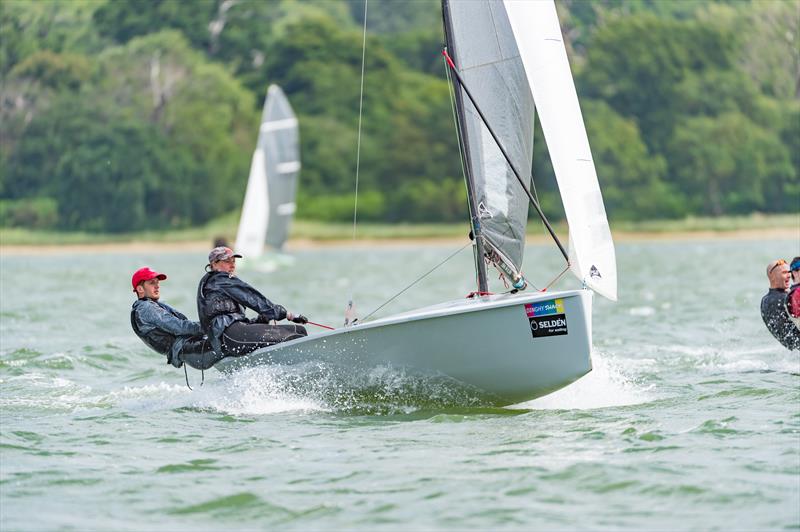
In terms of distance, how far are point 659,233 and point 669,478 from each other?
169 feet

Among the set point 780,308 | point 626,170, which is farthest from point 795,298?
point 626,170

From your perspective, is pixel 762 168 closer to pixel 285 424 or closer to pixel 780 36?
pixel 780 36

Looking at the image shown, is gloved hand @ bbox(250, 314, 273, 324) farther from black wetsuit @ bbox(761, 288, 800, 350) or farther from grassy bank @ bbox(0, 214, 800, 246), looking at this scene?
grassy bank @ bbox(0, 214, 800, 246)

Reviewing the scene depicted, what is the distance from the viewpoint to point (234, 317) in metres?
10.0

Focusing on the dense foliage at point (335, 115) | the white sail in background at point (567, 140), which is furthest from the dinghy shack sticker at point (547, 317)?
the dense foliage at point (335, 115)

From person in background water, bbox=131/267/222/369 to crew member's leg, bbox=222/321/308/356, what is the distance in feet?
0.93

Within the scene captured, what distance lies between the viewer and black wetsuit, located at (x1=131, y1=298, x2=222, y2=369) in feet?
33.8

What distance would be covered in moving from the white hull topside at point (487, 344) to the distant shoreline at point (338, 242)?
146ft

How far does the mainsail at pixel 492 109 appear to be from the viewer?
9.91 meters

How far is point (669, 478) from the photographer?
7.28 m

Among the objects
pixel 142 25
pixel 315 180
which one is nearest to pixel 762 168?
pixel 315 180

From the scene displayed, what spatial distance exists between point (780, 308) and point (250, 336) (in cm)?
445

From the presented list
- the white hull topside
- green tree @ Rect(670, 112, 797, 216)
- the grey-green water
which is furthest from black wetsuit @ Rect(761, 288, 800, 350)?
green tree @ Rect(670, 112, 797, 216)

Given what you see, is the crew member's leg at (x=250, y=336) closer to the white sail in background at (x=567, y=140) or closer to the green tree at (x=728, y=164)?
the white sail in background at (x=567, y=140)
